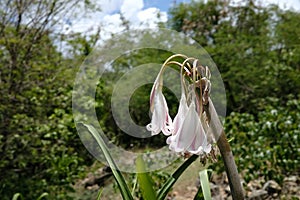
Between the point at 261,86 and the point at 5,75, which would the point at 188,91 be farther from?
the point at 261,86

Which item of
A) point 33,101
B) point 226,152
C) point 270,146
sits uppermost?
point 33,101

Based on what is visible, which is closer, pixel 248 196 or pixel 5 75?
pixel 248 196

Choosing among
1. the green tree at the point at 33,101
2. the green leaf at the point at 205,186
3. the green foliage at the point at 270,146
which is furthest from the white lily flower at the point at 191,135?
the green tree at the point at 33,101

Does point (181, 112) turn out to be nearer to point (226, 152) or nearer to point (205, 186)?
point (226, 152)

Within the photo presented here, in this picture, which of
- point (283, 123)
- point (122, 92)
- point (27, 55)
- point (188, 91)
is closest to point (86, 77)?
point (122, 92)

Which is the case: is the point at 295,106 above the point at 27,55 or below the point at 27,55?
below

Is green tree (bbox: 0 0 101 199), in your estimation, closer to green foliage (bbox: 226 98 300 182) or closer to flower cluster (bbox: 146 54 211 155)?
green foliage (bbox: 226 98 300 182)

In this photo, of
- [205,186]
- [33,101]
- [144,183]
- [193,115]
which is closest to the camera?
[193,115]

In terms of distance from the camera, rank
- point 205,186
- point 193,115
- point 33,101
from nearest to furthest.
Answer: point 193,115, point 205,186, point 33,101

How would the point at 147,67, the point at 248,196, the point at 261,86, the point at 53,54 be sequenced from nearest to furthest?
the point at 248,196, the point at 53,54, the point at 147,67, the point at 261,86

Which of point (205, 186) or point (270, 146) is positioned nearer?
point (205, 186)

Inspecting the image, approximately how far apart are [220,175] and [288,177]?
2.46ft

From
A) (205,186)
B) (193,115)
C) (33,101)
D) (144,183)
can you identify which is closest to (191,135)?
(193,115)

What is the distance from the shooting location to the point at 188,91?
2.46 ft
